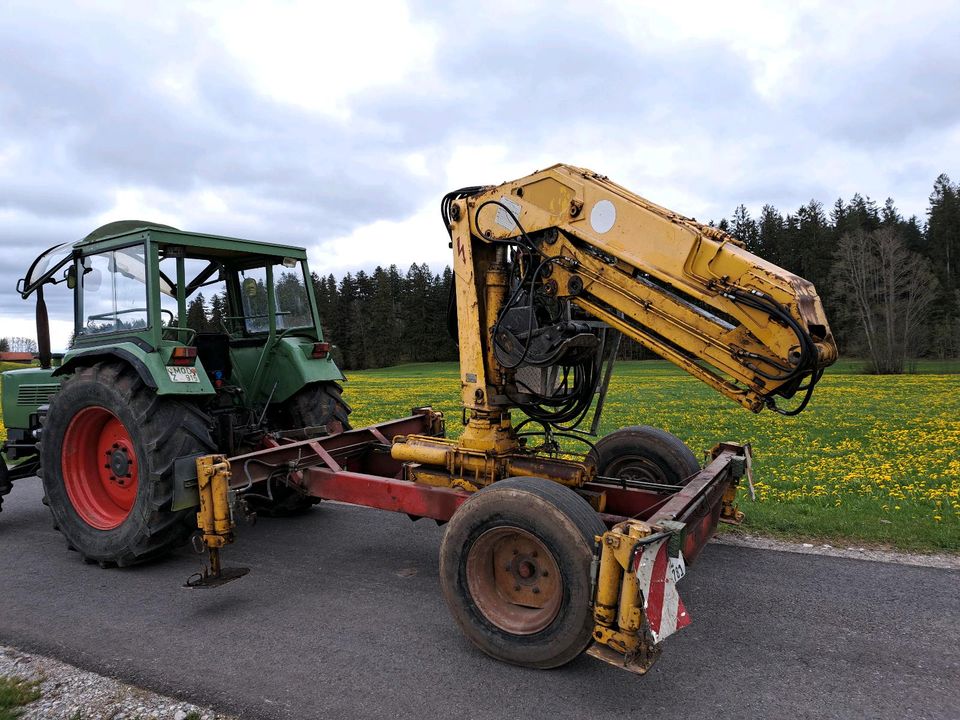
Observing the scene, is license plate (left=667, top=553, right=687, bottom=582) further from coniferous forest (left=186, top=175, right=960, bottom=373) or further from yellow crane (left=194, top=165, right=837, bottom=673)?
coniferous forest (left=186, top=175, right=960, bottom=373)

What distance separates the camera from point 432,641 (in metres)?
3.94

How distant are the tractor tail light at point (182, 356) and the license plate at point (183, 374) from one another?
0.05 metres

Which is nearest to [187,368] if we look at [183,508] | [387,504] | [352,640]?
[183,508]

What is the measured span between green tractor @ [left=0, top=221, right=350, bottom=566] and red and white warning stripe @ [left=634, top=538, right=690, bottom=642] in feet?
10.4

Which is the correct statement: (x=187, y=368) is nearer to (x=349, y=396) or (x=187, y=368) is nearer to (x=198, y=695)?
(x=198, y=695)

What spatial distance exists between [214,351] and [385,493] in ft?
9.49

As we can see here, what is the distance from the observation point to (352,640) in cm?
396

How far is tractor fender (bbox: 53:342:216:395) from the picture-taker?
16.6 feet

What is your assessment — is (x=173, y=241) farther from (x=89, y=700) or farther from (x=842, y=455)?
(x=842, y=455)

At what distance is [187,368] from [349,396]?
774 inches

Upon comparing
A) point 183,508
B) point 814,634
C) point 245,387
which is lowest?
point 814,634

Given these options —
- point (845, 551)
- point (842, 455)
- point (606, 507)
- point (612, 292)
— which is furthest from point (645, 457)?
point (842, 455)

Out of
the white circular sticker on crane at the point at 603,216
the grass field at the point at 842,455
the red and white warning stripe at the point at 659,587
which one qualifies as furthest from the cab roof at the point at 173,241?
the grass field at the point at 842,455

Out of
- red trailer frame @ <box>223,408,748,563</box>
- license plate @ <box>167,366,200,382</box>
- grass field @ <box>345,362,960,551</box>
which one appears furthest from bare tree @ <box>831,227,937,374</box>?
license plate @ <box>167,366,200,382</box>
